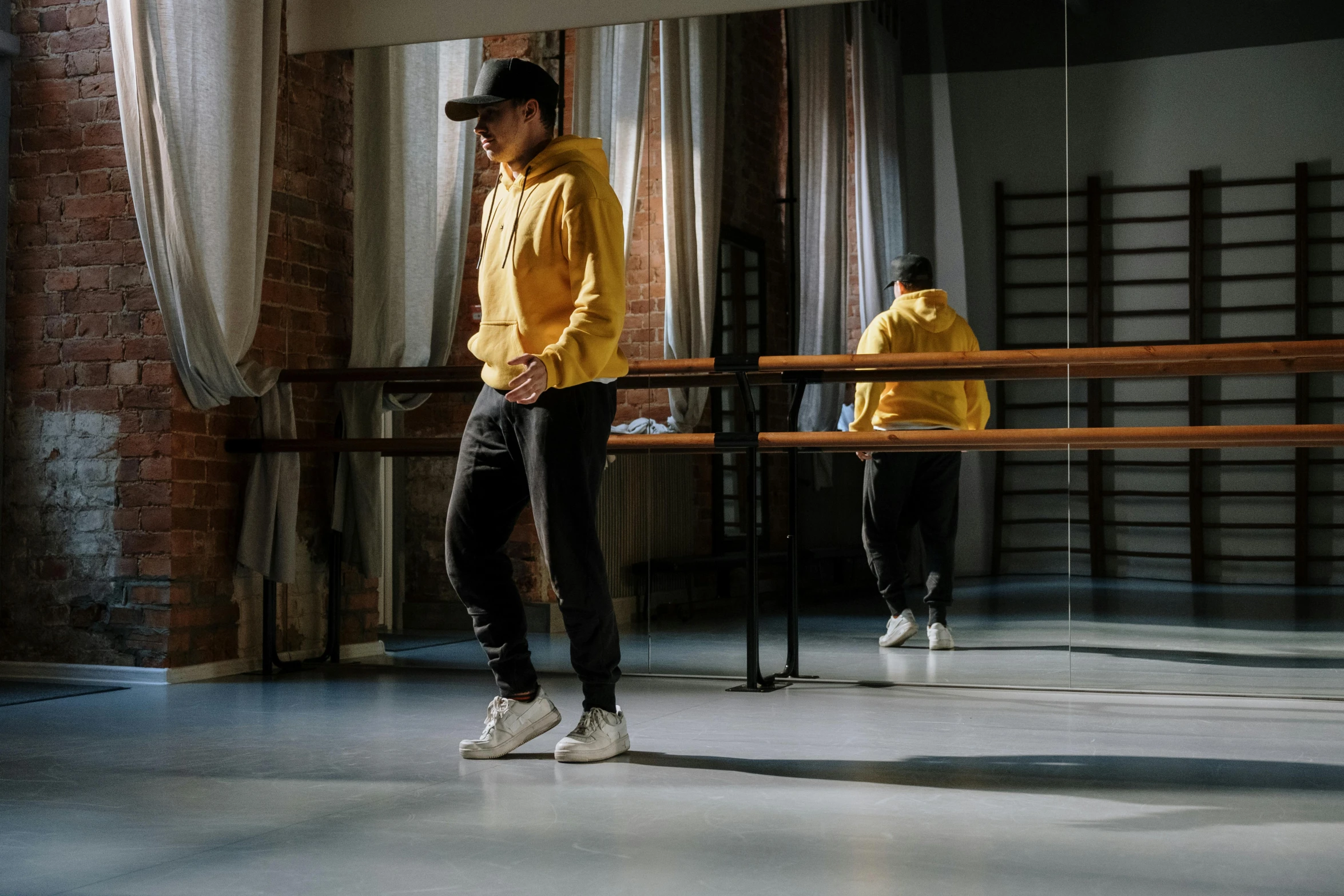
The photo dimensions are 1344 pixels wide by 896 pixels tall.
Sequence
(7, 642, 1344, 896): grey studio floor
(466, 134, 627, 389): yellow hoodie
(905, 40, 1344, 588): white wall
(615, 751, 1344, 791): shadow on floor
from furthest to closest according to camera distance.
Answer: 1. (905, 40, 1344, 588): white wall
2. (466, 134, 627, 389): yellow hoodie
3. (615, 751, 1344, 791): shadow on floor
4. (7, 642, 1344, 896): grey studio floor

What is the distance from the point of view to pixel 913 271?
4312 millimetres

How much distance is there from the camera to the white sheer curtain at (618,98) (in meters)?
4.73

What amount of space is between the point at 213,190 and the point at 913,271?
225 centimetres

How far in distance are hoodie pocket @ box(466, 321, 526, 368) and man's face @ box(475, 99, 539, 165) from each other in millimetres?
358

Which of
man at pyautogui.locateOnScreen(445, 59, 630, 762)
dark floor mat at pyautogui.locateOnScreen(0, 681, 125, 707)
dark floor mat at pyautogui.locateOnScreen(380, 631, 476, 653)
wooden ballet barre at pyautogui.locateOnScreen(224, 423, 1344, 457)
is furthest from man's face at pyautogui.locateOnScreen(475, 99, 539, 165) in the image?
dark floor mat at pyautogui.locateOnScreen(380, 631, 476, 653)

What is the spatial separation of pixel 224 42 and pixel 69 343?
111 centimetres

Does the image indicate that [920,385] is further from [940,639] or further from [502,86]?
[502,86]

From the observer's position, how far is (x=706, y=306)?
461 centimetres

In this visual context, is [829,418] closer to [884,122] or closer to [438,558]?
[884,122]

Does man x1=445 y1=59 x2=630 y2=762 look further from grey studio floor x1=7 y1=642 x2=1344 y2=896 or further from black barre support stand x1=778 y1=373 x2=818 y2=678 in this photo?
black barre support stand x1=778 y1=373 x2=818 y2=678

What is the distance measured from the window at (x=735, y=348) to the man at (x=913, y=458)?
356 mm

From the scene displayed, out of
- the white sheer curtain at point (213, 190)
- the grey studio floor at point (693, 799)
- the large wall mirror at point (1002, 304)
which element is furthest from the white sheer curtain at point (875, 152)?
the white sheer curtain at point (213, 190)

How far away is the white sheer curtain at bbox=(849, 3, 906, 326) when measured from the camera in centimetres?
434

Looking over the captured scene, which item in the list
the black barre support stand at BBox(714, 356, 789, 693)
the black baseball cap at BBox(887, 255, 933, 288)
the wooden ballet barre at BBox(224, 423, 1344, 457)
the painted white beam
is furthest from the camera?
the painted white beam
